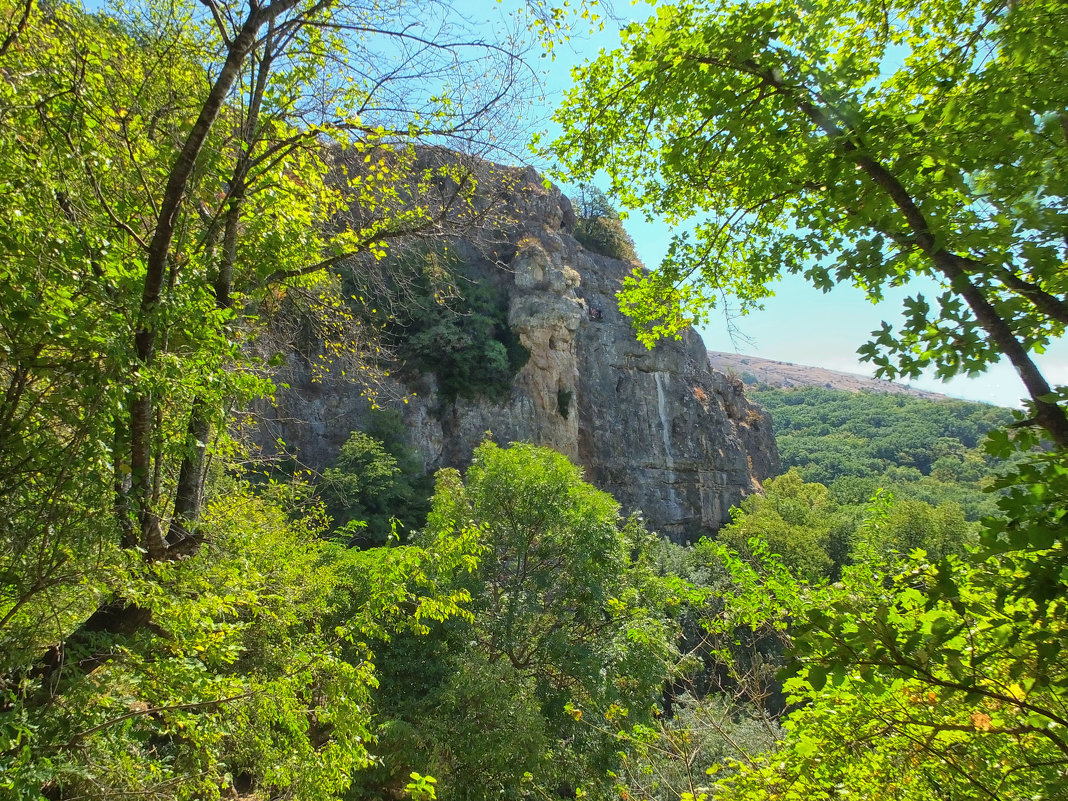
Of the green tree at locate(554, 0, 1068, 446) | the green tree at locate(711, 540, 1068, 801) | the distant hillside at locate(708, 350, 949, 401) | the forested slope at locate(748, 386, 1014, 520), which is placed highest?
the distant hillside at locate(708, 350, 949, 401)

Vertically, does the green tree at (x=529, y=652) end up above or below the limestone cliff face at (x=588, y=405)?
below

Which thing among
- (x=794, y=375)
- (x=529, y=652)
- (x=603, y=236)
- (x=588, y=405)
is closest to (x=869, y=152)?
(x=529, y=652)

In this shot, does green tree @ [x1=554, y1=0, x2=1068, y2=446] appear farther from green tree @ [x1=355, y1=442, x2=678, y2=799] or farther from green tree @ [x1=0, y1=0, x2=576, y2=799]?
green tree @ [x1=355, y1=442, x2=678, y2=799]

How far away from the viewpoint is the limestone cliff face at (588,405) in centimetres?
2342

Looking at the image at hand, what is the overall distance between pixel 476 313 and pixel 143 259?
2299 cm

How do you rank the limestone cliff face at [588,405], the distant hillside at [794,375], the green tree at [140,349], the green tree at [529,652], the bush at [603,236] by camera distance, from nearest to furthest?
the green tree at [140,349]
the green tree at [529,652]
the limestone cliff face at [588,405]
the bush at [603,236]
the distant hillside at [794,375]

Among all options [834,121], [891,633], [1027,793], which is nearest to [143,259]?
[834,121]

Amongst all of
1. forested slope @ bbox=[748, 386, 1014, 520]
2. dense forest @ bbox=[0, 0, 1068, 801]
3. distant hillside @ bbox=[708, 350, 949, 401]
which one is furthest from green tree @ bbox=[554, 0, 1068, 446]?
distant hillside @ bbox=[708, 350, 949, 401]

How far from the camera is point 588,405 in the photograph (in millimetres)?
28812

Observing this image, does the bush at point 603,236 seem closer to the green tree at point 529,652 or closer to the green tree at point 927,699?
the green tree at point 529,652

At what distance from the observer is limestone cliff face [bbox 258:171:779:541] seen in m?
23.4

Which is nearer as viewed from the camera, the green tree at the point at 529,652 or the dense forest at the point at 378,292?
the dense forest at the point at 378,292

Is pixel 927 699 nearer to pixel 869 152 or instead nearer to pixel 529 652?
pixel 869 152

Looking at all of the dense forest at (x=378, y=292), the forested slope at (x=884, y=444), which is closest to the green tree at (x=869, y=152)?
the dense forest at (x=378, y=292)
